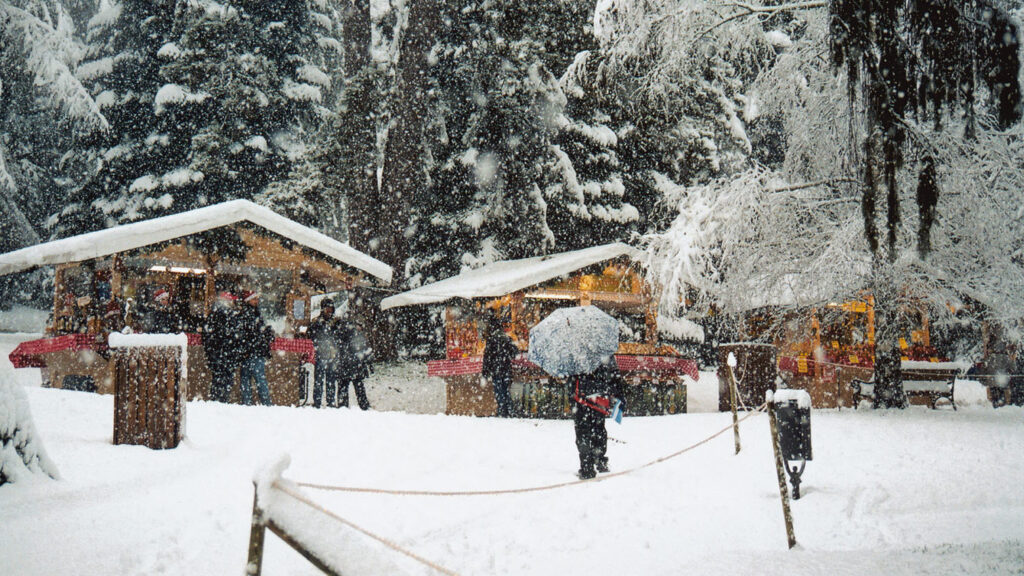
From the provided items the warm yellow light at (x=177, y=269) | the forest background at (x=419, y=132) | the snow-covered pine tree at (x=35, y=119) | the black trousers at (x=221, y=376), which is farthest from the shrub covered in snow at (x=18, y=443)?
the snow-covered pine tree at (x=35, y=119)

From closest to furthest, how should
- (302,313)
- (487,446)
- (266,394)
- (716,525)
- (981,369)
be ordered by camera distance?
(716,525)
(487,446)
(266,394)
(302,313)
(981,369)

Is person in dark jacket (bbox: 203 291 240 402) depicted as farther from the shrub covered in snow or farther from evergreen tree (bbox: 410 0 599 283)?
evergreen tree (bbox: 410 0 599 283)

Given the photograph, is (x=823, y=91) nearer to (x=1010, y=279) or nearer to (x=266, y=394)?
(x=1010, y=279)

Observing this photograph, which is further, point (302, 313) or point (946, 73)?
point (302, 313)

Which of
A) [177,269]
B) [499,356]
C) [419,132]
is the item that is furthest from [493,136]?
[499,356]

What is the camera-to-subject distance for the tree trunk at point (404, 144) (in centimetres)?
2155

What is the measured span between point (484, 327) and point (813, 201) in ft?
24.8

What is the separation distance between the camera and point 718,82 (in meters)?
24.2

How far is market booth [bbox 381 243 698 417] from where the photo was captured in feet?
44.8

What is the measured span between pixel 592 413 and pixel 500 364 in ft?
18.4

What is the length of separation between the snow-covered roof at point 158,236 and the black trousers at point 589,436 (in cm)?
823

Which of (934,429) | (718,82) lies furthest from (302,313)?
(718,82)

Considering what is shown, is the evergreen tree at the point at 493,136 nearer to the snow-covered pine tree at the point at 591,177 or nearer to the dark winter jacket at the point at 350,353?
the snow-covered pine tree at the point at 591,177

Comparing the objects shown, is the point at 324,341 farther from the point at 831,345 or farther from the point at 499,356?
the point at 831,345
